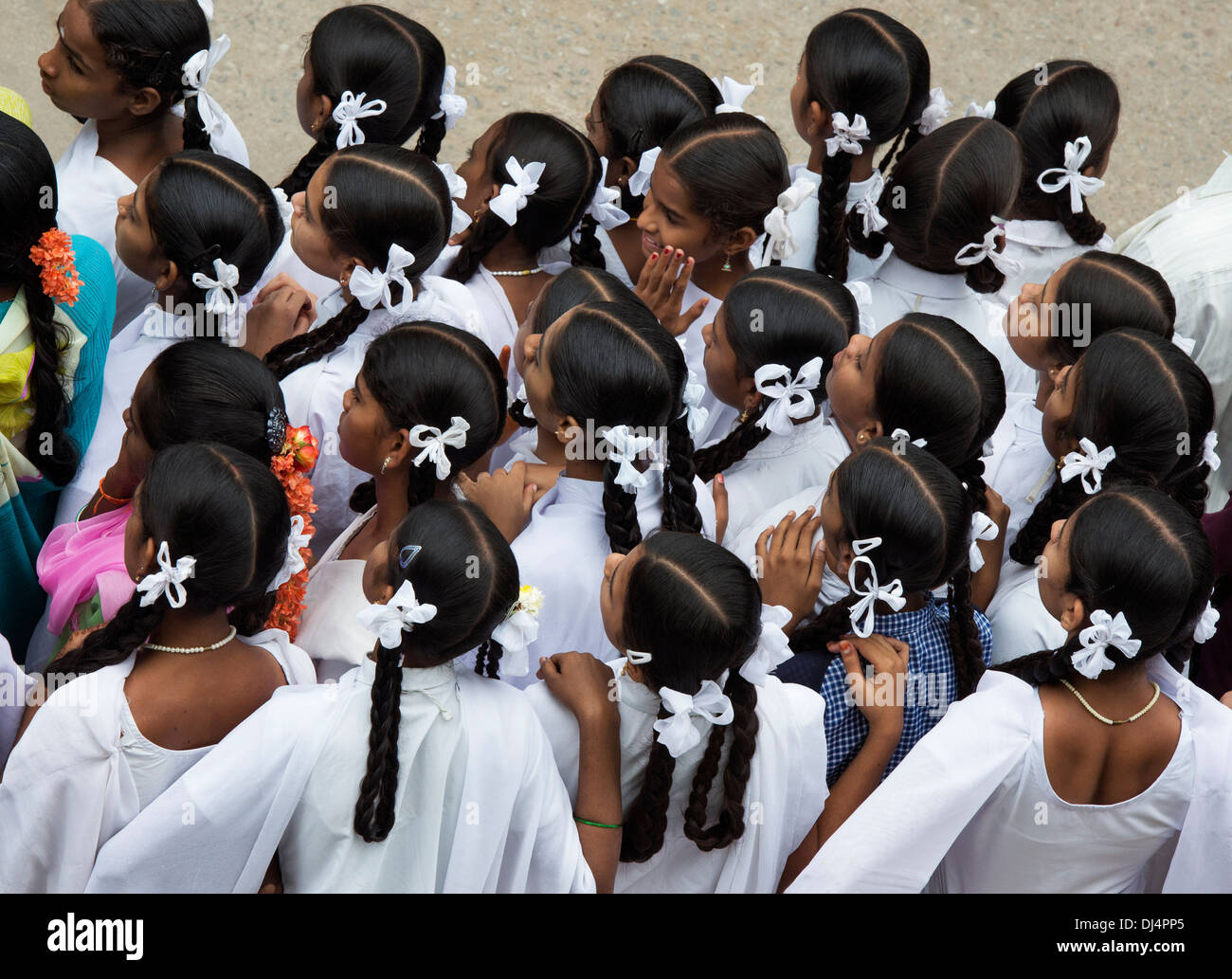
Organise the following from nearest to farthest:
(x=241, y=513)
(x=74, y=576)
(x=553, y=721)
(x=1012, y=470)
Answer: (x=241, y=513) < (x=553, y=721) < (x=74, y=576) < (x=1012, y=470)

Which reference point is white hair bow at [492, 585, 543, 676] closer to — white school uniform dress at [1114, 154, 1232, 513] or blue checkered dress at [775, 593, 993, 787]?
blue checkered dress at [775, 593, 993, 787]

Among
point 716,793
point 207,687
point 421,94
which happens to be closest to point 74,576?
point 207,687

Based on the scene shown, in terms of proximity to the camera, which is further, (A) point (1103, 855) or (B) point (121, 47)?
(B) point (121, 47)

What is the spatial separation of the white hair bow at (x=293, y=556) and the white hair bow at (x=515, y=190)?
0.90 metres

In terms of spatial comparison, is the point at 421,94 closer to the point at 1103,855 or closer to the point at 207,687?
the point at 207,687

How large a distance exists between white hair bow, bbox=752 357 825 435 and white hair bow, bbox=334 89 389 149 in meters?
1.07

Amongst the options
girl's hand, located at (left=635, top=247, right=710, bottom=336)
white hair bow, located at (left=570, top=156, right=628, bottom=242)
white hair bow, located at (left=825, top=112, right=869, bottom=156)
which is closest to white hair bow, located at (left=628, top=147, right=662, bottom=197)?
white hair bow, located at (left=570, top=156, right=628, bottom=242)

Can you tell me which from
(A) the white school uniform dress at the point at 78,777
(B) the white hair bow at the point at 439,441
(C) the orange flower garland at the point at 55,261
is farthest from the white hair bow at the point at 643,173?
(A) the white school uniform dress at the point at 78,777

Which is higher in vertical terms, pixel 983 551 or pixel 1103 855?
pixel 983 551

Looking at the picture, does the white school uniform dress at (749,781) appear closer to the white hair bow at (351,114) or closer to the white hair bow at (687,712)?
the white hair bow at (687,712)

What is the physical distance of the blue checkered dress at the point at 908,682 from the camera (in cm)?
211

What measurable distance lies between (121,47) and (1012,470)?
6.58 ft

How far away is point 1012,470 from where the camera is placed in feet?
8.57

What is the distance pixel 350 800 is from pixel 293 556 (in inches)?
14.8
